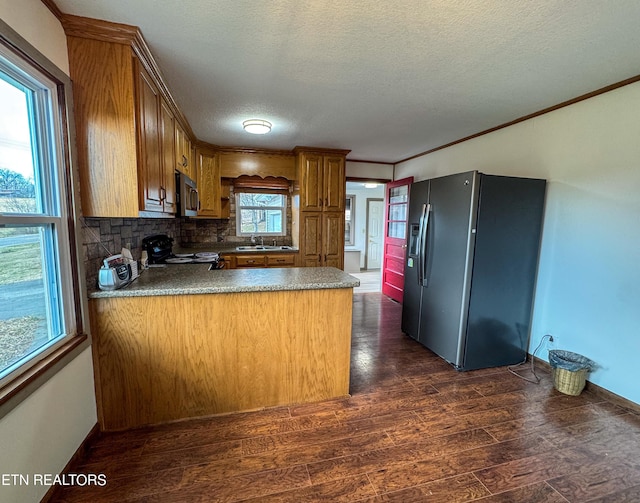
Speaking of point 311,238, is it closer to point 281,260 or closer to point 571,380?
point 281,260

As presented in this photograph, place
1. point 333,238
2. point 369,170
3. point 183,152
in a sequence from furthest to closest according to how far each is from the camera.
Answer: point 369,170 → point 333,238 → point 183,152

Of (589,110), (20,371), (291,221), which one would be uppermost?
(589,110)

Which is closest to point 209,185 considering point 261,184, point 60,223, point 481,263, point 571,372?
point 261,184

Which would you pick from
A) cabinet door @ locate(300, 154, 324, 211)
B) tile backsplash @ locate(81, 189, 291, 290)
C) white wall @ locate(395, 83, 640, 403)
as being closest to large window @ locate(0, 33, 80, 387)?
tile backsplash @ locate(81, 189, 291, 290)

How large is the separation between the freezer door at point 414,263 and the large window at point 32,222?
285cm

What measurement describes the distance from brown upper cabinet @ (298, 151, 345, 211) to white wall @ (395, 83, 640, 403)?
221 centimetres

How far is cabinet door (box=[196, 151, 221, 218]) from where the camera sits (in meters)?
4.14

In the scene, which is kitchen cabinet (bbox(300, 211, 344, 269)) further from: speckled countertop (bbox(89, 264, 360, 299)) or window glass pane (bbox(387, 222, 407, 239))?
speckled countertop (bbox(89, 264, 360, 299))

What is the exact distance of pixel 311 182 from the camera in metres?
4.21

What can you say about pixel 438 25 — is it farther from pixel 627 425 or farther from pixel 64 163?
pixel 627 425

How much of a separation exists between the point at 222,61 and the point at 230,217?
310 centimetres

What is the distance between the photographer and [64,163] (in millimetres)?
1509

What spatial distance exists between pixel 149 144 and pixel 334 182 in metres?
2.80

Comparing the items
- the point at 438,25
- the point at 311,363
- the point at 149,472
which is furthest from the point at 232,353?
the point at 438,25
